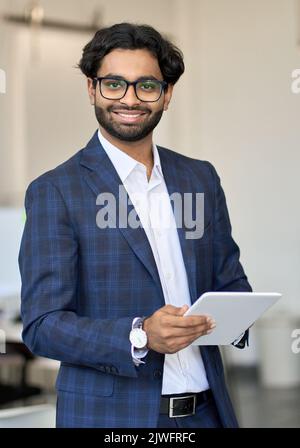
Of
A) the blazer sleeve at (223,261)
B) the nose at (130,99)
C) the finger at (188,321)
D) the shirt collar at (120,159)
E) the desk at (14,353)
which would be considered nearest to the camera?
the finger at (188,321)

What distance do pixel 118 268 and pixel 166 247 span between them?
0.17 meters

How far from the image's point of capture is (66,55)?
22.4ft

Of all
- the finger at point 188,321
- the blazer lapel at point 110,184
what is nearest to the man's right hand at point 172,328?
the finger at point 188,321

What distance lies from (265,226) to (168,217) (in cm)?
500

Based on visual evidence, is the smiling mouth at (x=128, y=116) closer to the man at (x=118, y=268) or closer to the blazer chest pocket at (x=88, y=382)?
the man at (x=118, y=268)

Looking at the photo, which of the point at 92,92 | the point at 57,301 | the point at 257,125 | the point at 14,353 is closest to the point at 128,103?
the point at 92,92

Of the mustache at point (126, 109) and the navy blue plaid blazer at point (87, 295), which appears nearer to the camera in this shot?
the navy blue plaid blazer at point (87, 295)

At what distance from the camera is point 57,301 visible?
179 cm

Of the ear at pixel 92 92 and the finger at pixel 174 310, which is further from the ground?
the ear at pixel 92 92

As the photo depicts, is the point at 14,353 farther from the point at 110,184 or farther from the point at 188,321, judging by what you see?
the point at 188,321

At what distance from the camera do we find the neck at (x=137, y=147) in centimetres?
200

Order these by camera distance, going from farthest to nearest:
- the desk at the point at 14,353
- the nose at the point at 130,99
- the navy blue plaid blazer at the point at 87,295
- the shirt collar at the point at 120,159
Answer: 1. the desk at the point at 14,353
2. the shirt collar at the point at 120,159
3. the nose at the point at 130,99
4. the navy blue plaid blazer at the point at 87,295

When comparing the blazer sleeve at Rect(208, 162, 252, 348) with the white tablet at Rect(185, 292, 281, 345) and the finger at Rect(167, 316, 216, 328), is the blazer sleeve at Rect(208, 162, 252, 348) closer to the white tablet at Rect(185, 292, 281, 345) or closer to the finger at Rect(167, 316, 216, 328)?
the white tablet at Rect(185, 292, 281, 345)

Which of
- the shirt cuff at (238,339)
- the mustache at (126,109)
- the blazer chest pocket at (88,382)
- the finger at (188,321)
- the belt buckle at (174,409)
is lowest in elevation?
the belt buckle at (174,409)
